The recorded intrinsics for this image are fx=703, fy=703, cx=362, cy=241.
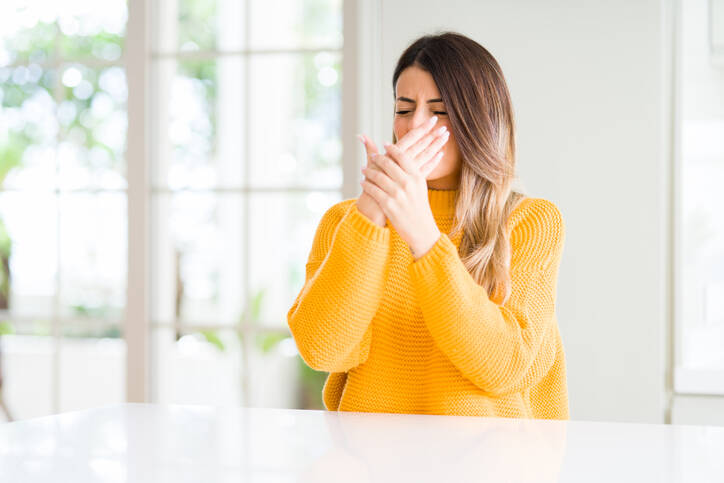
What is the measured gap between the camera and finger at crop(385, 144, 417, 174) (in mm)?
1139

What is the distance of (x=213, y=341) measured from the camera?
14.9 ft

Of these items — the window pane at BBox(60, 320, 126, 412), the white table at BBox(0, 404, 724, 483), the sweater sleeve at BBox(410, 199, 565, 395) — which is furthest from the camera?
the window pane at BBox(60, 320, 126, 412)

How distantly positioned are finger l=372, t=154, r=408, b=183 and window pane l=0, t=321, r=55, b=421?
81.3 inches

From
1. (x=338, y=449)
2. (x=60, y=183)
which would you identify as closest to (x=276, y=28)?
(x=60, y=183)

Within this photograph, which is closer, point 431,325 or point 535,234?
point 431,325

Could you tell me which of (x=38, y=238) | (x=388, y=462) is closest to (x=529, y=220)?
(x=388, y=462)

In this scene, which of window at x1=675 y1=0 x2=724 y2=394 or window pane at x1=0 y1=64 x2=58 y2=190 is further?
window pane at x1=0 y1=64 x2=58 y2=190

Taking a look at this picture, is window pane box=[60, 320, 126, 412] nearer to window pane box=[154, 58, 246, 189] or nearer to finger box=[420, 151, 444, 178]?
window pane box=[154, 58, 246, 189]

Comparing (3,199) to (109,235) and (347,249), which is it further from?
(347,249)

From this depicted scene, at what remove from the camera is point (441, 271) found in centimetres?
110

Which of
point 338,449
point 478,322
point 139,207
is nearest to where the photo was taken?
point 338,449

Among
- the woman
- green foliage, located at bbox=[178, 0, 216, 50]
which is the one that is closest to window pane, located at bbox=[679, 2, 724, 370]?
the woman

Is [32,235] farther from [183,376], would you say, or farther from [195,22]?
[183,376]

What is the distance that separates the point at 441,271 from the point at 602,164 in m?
1.35
